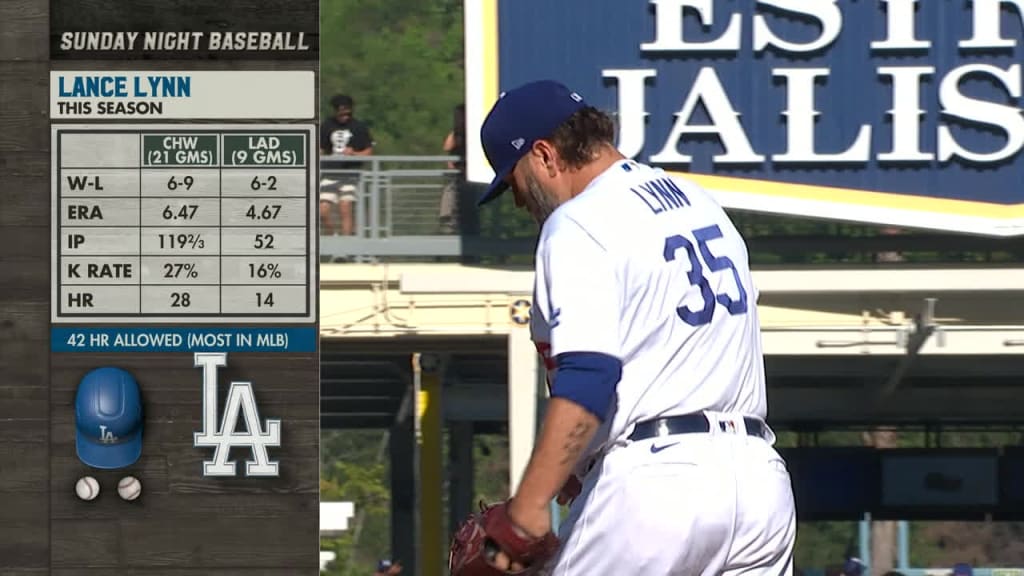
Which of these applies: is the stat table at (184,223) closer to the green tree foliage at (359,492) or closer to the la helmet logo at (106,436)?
the la helmet logo at (106,436)

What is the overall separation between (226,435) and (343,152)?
726 centimetres

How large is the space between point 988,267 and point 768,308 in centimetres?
169

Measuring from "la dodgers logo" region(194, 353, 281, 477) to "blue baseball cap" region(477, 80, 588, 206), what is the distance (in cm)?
481

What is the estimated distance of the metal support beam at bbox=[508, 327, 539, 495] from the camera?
50.4 ft

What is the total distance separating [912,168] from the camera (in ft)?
49.3

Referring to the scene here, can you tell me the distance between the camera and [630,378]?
4.47 metres

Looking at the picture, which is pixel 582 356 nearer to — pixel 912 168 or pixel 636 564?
pixel 636 564

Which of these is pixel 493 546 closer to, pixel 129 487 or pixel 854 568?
pixel 129 487

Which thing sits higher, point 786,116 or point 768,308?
point 786,116

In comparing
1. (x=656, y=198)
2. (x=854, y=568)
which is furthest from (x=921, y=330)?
(x=656, y=198)

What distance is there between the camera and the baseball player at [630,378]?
4273 mm

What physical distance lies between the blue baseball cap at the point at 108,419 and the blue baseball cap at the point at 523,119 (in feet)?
16.0

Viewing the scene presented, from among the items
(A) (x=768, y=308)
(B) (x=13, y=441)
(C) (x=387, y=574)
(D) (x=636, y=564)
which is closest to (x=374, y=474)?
(C) (x=387, y=574)

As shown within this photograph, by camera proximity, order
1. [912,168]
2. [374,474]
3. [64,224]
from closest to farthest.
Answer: [64,224]
[912,168]
[374,474]
